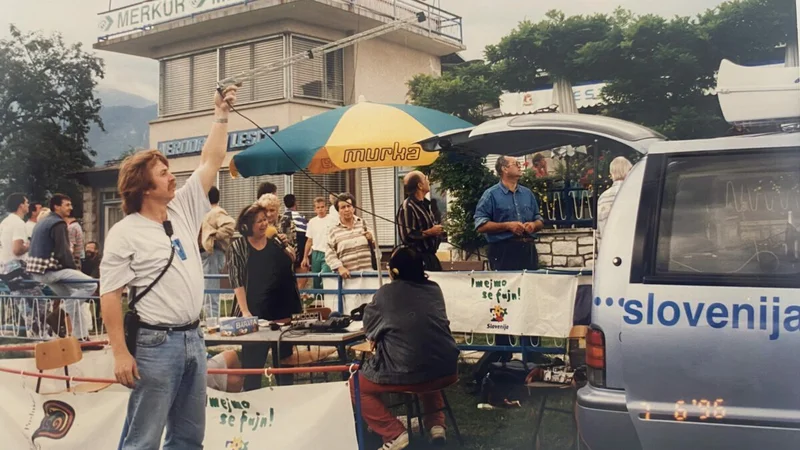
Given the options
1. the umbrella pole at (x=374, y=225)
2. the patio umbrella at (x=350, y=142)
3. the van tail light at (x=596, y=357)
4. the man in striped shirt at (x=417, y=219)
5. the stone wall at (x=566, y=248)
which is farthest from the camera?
the man in striped shirt at (x=417, y=219)

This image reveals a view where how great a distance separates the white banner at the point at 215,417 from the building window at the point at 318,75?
78.1 inches

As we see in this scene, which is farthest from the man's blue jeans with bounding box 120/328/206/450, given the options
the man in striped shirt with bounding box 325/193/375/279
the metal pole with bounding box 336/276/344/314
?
the metal pole with bounding box 336/276/344/314

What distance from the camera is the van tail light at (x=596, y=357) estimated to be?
9.06 feet

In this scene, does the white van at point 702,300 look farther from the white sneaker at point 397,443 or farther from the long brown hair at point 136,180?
the long brown hair at point 136,180

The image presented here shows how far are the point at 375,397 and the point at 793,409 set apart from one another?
1.97m

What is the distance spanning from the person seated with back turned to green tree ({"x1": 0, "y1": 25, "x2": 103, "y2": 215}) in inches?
85.5

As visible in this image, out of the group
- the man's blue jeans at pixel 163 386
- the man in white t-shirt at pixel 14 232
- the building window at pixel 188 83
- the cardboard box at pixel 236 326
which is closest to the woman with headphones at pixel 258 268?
the cardboard box at pixel 236 326

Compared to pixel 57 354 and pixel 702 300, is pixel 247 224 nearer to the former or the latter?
pixel 57 354

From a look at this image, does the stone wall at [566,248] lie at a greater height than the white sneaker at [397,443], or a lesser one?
greater

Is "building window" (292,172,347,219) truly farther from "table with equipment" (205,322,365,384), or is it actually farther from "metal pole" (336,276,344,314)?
"table with equipment" (205,322,365,384)

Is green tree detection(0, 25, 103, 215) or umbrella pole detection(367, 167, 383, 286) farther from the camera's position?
umbrella pole detection(367, 167, 383, 286)

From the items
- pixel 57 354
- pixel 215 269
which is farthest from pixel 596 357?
pixel 215 269

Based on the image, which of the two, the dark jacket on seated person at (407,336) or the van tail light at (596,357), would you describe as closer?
the van tail light at (596,357)

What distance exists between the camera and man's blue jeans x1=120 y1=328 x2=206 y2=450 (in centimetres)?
294
